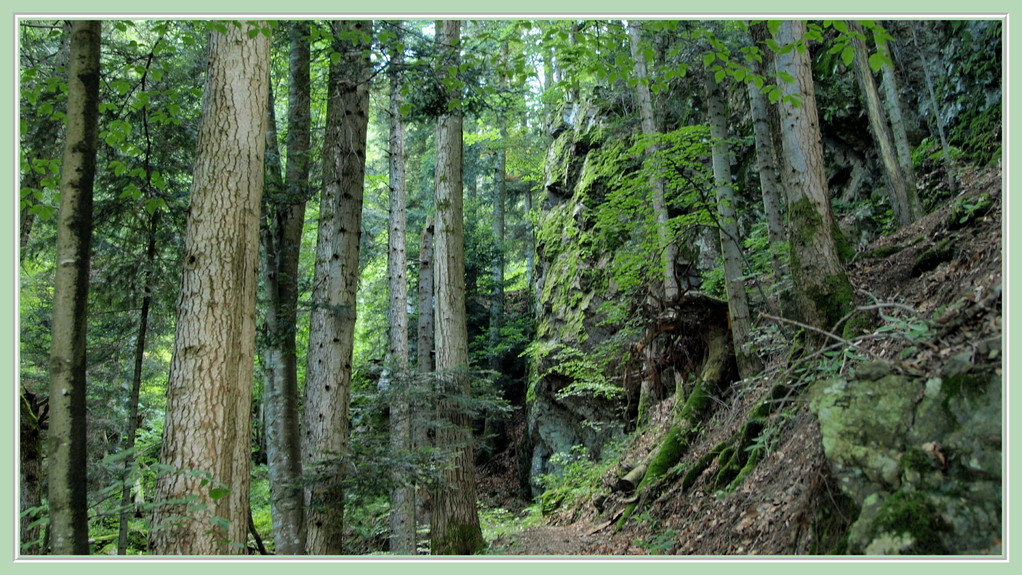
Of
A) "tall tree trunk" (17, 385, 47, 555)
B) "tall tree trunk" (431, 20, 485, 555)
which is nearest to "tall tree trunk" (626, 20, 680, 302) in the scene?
"tall tree trunk" (431, 20, 485, 555)

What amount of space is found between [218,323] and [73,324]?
2.85 ft

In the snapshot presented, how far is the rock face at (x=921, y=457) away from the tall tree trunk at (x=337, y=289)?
4350mm

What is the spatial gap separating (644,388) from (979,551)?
8607mm

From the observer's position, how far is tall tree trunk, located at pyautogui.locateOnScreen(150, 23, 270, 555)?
3760mm

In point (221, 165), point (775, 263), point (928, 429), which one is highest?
point (221, 165)

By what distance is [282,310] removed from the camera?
248 inches

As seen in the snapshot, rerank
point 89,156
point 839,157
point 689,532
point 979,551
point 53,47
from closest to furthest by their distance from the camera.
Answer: point 979,551, point 89,156, point 689,532, point 53,47, point 839,157

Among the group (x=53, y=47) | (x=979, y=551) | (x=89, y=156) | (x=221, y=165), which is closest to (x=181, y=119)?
(x=221, y=165)

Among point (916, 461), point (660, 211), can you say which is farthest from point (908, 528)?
point (660, 211)

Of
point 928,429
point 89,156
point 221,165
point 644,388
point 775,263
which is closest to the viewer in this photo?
point 928,429

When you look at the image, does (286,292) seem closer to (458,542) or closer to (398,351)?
(398,351)

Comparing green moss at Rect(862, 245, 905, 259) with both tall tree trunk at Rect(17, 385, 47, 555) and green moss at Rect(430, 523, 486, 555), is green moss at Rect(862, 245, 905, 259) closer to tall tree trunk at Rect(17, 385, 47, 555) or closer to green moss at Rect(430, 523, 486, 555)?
green moss at Rect(430, 523, 486, 555)

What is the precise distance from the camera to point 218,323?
4.02 meters

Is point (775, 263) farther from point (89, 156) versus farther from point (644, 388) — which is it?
point (89, 156)
